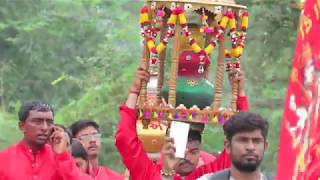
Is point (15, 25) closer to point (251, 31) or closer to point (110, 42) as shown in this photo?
point (110, 42)

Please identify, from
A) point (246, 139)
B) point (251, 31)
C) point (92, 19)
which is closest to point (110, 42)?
point (92, 19)

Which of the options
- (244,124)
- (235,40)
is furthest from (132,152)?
(244,124)

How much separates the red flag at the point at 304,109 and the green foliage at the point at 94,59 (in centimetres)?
1046

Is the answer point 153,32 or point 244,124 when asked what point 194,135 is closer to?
point 153,32

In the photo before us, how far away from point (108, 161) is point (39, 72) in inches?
179

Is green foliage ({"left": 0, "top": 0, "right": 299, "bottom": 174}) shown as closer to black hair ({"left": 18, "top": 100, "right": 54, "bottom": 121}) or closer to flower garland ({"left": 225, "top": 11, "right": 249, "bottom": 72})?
black hair ({"left": 18, "top": 100, "right": 54, "bottom": 121})

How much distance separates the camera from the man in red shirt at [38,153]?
25.5 ft

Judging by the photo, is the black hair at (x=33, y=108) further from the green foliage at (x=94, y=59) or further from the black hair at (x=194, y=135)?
the green foliage at (x=94, y=59)

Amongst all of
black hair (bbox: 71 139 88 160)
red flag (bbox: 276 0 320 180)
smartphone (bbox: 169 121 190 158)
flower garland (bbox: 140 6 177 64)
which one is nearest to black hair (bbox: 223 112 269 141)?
smartphone (bbox: 169 121 190 158)

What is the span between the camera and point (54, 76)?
22078 mm

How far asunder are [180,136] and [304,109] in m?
2.22

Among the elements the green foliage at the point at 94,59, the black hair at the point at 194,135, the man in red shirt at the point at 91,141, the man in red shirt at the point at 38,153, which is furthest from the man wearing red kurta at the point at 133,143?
the green foliage at the point at 94,59

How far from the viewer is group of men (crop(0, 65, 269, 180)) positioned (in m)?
5.97

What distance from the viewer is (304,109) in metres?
4.59
